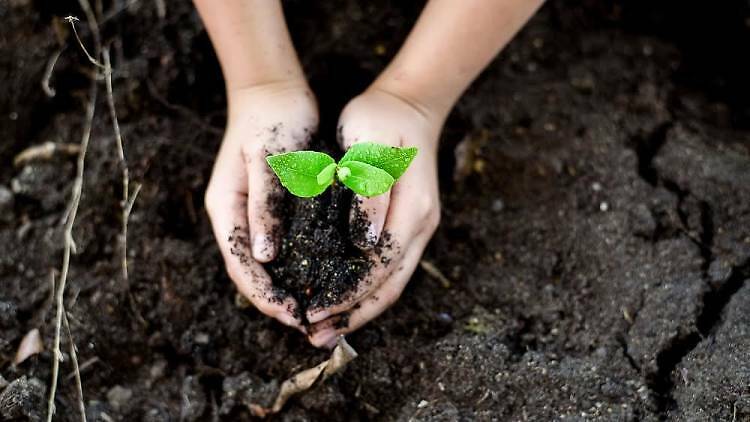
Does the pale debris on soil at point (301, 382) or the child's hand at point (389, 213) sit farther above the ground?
the child's hand at point (389, 213)

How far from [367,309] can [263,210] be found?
0.28 meters

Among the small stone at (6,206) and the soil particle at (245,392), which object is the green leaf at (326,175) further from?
the small stone at (6,206)

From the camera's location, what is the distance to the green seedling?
1266 millimetres

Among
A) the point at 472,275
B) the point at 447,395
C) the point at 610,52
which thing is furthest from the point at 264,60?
the point at 610,52

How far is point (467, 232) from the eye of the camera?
5.74 feet

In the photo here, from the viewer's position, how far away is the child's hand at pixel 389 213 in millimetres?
1424

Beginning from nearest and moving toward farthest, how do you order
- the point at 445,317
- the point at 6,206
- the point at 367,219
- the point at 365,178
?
the point at 365,178 → the point at 367,219 → the point at 445,317 → the point at 6,206

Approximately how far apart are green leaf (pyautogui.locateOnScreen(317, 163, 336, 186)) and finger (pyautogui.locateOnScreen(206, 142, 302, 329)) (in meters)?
0.24

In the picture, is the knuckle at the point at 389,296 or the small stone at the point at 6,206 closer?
the knuckle at the point at 389,296

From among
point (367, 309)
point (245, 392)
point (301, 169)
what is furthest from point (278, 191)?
point (245, 392)

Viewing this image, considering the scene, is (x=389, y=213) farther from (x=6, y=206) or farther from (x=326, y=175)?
(x=6, y=206)

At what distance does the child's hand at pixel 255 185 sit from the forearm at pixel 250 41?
3cm

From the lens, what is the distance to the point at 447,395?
1.48 metres

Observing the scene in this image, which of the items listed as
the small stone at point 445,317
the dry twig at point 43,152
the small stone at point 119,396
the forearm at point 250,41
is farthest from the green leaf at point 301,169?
the dry twig at point 43,152
